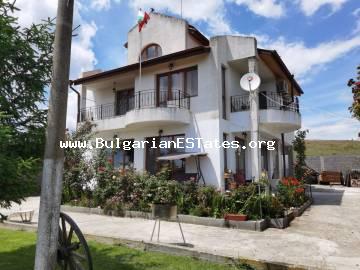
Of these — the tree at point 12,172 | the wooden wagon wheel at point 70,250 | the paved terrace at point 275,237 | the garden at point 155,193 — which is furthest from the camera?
the garden at point 155,193

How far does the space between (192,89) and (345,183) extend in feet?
65.2

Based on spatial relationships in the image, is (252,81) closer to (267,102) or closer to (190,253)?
(267,102)

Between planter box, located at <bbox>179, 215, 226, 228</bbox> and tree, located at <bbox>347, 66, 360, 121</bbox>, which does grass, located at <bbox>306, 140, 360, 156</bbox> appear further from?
tree, located at <bbox>347, 66, 360, 121</bbox>

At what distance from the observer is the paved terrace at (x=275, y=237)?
269 inches

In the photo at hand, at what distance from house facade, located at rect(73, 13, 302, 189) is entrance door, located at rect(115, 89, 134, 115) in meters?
0.06

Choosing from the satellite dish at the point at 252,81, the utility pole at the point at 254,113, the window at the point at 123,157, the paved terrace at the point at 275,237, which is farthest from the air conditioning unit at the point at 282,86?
the window at the point at 123,157

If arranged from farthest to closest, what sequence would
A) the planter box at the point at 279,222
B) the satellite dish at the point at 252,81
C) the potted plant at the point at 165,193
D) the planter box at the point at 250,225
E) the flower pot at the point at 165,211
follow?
1. the satellite dish at the point at 252,81
2. the potted plant at the point at 165,193
3. the planter box at the point at 279,222
4. the planter box at the point at 250,225
5. the flower pot at the point at 165,211

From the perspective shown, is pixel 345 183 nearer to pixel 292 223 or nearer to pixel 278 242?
pixel 292 223

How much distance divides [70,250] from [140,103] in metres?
13.5

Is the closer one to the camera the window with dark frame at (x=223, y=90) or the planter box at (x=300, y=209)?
the planter box at (x=300, y=209)

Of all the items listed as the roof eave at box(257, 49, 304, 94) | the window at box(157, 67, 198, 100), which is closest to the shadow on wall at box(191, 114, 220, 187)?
the window at box(157, 67, 198, 100)

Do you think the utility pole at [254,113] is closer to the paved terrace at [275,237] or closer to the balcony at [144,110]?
the balcony at [144,110]

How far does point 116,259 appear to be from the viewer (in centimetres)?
A: 673

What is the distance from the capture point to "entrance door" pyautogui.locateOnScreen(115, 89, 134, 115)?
1981cm
